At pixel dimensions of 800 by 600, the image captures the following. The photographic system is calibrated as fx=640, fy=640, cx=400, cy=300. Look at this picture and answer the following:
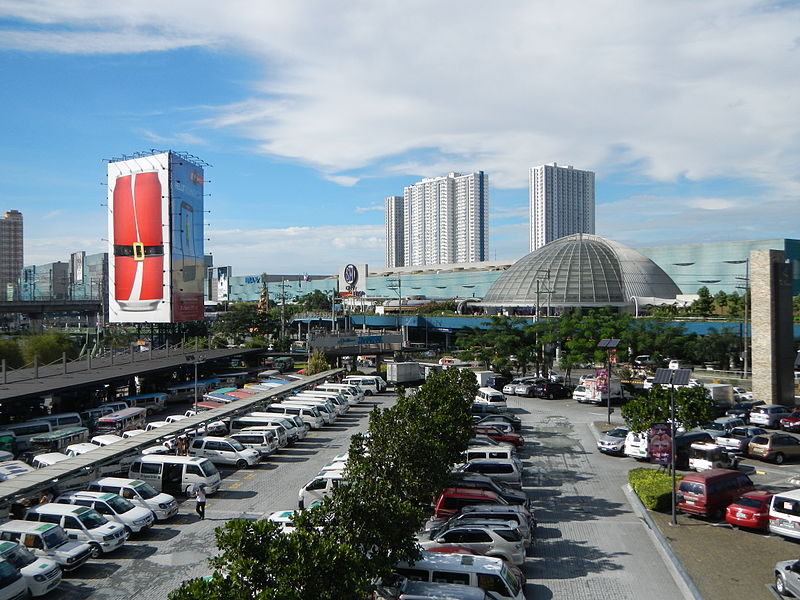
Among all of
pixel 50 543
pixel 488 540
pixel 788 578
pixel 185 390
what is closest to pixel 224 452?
pixel 50 543

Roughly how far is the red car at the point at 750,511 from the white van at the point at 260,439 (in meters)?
17.7

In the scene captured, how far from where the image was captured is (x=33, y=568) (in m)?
14.1

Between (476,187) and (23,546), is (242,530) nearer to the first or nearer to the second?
(23,546)

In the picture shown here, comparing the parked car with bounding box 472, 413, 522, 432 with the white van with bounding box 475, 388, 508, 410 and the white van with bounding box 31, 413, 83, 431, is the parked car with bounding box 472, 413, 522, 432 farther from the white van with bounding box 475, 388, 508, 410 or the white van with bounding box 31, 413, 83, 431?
the white van with bounding box 31, 413, 83, 431

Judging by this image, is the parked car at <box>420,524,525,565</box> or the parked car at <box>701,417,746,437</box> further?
the parked car at <box>701,417,746,437</box>

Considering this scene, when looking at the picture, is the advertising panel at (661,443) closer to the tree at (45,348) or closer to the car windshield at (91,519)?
the car windshield at (91,519)

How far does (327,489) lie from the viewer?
68.1 feet

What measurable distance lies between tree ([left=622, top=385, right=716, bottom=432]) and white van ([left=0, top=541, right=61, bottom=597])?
1953 centimetres

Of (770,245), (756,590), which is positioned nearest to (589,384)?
(756,590)

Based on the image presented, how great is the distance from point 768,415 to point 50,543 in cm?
3330

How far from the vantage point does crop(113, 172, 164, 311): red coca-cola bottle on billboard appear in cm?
6156

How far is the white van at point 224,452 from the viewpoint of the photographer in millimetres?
26016

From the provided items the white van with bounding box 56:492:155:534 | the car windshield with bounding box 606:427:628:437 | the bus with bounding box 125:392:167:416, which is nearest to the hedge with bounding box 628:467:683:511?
the car windshield with bounding box 606:427:628:437

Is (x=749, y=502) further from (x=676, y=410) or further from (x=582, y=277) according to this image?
(x=582, y=277)
